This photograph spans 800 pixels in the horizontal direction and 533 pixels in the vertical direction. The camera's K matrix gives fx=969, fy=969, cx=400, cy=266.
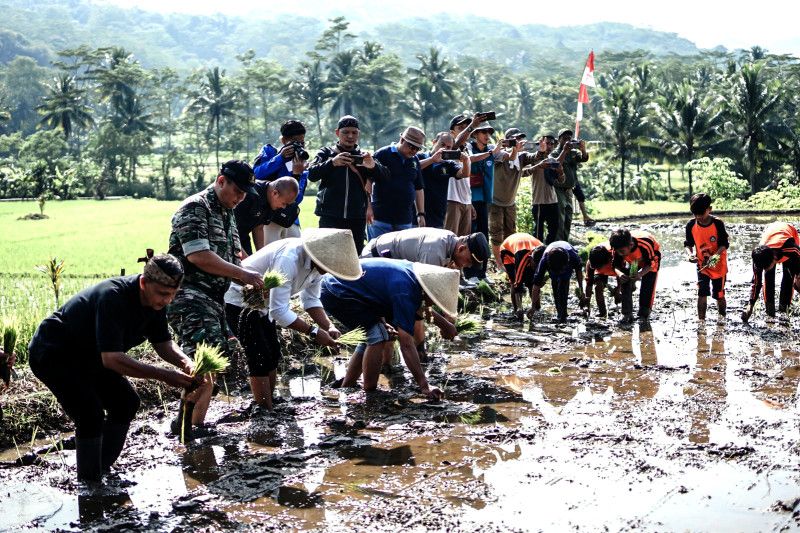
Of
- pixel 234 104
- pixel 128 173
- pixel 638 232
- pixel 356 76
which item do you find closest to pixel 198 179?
pixel 128 173

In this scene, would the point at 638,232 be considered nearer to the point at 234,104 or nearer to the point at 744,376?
the point at 744,376

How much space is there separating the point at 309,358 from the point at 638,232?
4.01 m

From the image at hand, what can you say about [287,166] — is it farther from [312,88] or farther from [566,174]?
[312,88]

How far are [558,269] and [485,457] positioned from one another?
432 cm

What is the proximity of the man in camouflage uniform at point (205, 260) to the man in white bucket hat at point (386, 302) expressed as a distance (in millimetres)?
1002

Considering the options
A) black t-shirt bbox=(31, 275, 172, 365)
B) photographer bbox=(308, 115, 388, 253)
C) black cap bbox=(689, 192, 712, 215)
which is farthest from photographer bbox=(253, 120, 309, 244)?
black cap bbox=(689, 192, 712, 215)

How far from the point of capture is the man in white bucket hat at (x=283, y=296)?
6.35 m

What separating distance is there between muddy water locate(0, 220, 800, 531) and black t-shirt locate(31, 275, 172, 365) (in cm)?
80

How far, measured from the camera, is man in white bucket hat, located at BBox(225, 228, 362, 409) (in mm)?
6351

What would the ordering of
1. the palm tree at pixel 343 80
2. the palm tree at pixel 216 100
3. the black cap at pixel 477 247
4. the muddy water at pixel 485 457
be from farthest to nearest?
the palm tree at pixel 343 80, the palm tree at pixel 216 100, the black cap at pixel 477 247, the muddy water at pixel 485 457

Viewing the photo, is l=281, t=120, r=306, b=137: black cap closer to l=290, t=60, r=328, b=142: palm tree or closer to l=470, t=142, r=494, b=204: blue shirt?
l=470, t=142, r=494, b=204: blue shirt

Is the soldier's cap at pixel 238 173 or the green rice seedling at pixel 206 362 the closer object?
the green rice seedling at pixel 206 362

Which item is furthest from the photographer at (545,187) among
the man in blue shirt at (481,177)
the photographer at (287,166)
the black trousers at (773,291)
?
the photographer at (287,166)

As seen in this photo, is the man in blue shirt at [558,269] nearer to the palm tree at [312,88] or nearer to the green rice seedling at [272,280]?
the green rice seedling at [272,280]
